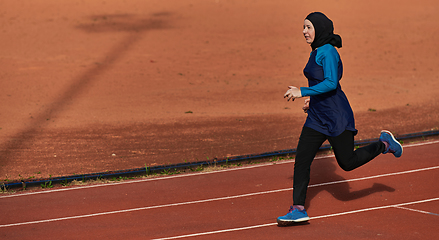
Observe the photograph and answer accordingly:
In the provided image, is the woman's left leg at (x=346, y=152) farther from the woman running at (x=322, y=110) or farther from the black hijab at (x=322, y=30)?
the black hijab at (x=322, y=30)

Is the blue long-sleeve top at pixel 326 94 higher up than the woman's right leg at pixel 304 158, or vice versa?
the blue long-sleeve top at pixel 326 94

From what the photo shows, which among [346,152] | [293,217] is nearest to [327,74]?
[346,152]

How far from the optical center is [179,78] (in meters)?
15.0

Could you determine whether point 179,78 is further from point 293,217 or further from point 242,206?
point 293,217

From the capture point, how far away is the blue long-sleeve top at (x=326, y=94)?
4922 millimetres

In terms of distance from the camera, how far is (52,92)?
13.3m

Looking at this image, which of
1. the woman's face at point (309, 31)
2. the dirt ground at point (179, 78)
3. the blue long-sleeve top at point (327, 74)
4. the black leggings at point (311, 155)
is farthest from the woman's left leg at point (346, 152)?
the dirt ground at point (179, 78)

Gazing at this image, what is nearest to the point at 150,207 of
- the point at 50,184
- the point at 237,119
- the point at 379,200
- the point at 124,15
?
the point at 50,184

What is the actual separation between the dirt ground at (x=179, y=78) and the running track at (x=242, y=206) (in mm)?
1130

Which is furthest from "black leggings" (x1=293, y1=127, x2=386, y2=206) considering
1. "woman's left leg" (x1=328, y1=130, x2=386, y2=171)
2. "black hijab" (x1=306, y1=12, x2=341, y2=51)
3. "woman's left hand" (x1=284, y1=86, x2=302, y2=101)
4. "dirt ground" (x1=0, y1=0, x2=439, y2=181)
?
"dirt ground" (x1=0, y1=0, x2=439, y2=181)

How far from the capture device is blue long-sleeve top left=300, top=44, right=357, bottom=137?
16.1 ft

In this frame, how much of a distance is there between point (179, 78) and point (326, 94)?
33.5 feet

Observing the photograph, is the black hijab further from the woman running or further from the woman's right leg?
the woman's right leg

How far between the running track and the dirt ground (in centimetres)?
113
